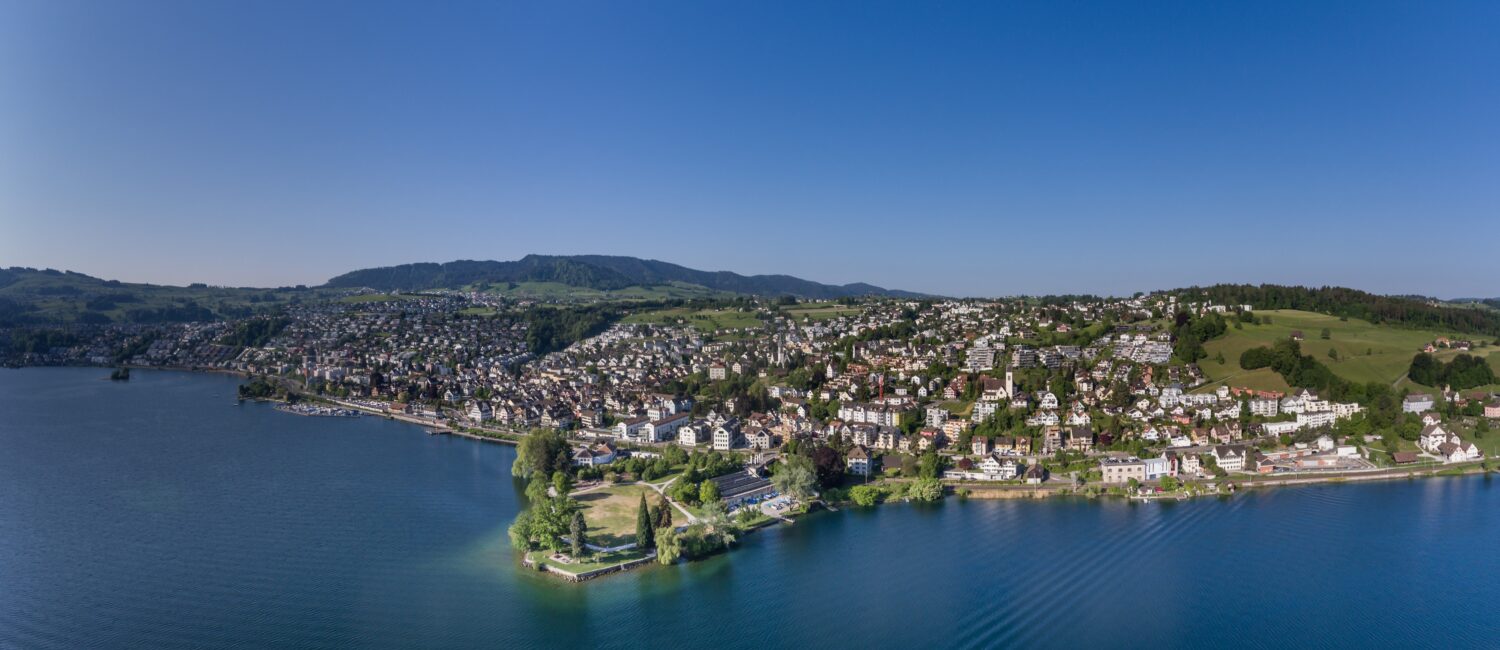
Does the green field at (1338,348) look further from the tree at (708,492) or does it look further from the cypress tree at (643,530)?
the cypress tree at (643,530)

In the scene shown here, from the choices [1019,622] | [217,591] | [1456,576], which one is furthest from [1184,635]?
[217,591]

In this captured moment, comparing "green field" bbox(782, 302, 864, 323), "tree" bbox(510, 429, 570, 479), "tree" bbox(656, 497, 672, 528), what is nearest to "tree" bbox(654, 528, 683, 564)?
"tree" bbox(656, 497, 672, 528)

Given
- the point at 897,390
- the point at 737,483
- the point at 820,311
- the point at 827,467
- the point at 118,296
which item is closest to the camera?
the point at 737,483

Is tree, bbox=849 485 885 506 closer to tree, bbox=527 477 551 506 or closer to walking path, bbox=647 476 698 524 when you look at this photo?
walking path, bbox=647 476 698 524

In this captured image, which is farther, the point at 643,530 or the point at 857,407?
the point at 857,407

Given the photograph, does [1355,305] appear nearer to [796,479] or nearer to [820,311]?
[820,311]

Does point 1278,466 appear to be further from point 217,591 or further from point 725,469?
point 217,591

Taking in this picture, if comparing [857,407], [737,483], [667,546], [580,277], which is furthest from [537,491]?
[580,277]

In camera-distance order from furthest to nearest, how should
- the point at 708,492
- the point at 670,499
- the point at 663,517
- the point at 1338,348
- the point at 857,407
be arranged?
the point at 1338,348 < the point at 857,407 < the point at 670,499 < the point at 708,492 < the point at 663,517
